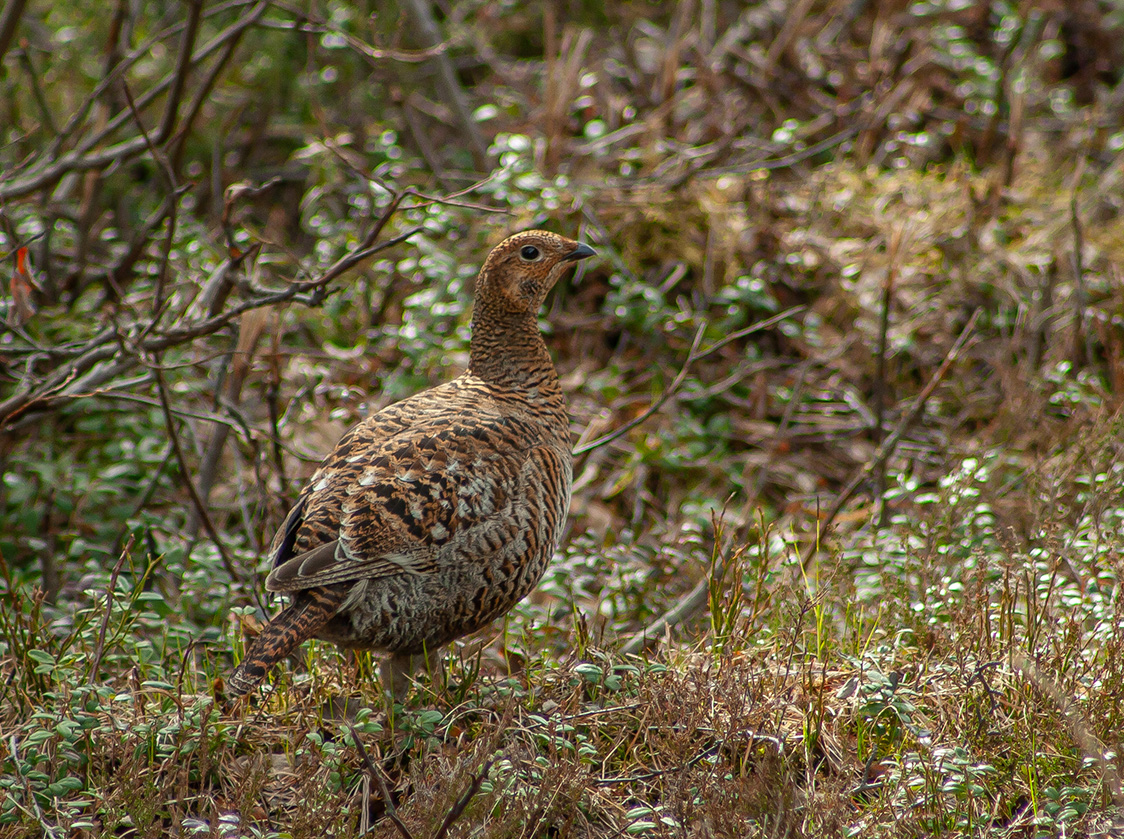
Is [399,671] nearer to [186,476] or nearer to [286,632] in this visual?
[286,632]

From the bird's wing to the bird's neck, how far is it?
468mm

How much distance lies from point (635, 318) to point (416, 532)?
3338mm

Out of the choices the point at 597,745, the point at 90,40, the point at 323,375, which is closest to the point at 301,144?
the point at 90,40

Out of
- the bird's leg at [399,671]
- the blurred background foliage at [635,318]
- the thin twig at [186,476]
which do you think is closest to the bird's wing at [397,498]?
the bird's leg at [399,671]

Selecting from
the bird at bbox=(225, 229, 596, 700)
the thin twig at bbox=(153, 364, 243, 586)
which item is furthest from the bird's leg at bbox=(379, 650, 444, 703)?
the thin twig at bbox=(153, 364, 243, 586)

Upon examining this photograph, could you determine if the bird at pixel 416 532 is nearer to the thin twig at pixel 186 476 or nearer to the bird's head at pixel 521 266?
the bird's head at pixel 521 266

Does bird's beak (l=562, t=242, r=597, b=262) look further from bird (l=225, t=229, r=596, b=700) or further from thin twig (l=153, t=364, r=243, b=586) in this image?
thin twig (l=153, t=364, r=243, b=586)

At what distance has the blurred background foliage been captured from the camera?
379cm

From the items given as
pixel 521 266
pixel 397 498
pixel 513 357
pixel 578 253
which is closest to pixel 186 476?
pixel 397 498

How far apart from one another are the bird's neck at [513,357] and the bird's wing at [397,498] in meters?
0.47

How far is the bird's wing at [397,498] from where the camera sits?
342 centimetres

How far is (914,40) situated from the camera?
838 cm

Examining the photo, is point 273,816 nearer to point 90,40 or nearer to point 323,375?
point 323,375

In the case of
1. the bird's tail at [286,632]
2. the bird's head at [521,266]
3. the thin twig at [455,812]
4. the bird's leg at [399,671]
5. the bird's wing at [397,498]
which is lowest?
the bird's leg at [399,671]
